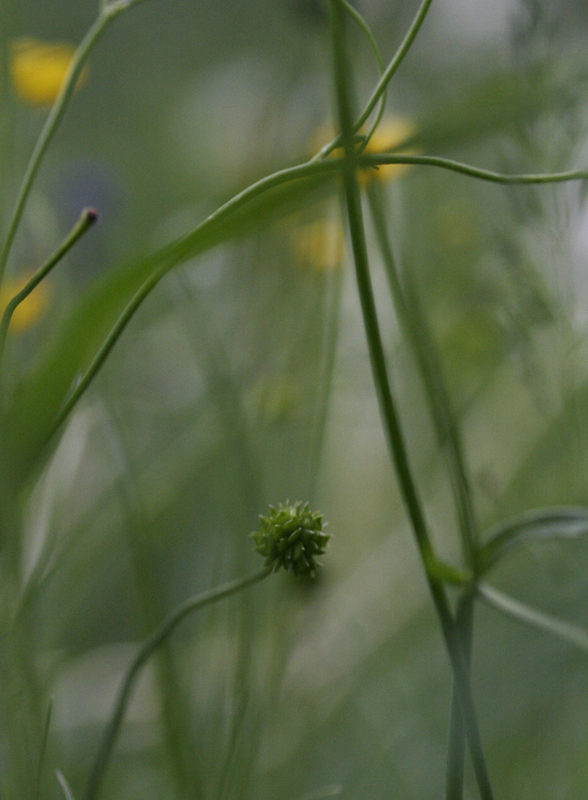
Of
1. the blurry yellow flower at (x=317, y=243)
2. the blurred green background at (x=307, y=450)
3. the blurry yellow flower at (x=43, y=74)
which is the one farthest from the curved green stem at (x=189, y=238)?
the blurry yellow flower at (x=43, y=74)

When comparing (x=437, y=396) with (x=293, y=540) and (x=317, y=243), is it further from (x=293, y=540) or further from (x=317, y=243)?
(x=317, y=243)

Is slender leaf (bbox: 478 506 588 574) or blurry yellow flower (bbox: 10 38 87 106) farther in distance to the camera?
blurry yellow flower (bbox: 10 38 87 106)

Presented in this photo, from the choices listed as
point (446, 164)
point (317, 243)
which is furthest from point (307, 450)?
point (446, 164)

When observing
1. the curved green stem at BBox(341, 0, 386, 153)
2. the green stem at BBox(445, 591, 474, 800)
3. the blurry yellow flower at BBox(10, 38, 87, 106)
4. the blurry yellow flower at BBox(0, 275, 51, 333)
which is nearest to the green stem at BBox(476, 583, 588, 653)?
the green stem at BBox(445, 591, 474, 800)

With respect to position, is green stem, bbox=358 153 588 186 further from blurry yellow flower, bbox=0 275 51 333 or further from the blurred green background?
blurry yellow flower, bbox=0 275 51 333

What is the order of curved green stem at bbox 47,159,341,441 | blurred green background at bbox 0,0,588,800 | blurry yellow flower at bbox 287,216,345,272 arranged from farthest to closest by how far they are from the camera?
blurry yellow flower at bbox 287,216,345,272 < blurred green background at bbox 0,0,588,800 < curved green stem at bbox 47,159,341,441

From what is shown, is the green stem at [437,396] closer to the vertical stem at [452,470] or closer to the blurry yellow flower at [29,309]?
the vertical stem at [452,470]

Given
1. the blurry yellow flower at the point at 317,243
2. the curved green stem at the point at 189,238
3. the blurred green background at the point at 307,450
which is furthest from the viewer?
the blurry yellow flower at the point at 317,243

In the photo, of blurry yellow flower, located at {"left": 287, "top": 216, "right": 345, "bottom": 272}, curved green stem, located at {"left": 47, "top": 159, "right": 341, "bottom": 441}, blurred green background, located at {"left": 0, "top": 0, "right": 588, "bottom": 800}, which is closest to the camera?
curved green stem, located at {"left": 47, "top": 159, "right": 341, "bottom": 441}
